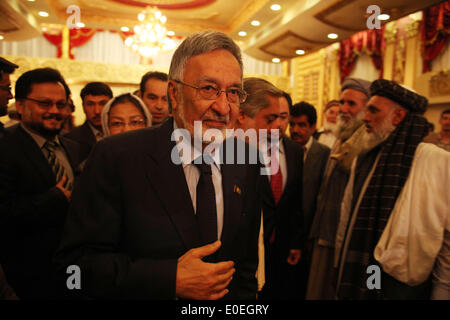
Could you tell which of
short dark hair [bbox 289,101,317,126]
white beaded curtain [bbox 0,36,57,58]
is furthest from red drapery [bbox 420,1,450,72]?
white beaded curtain [bbox 0,36,57,58]

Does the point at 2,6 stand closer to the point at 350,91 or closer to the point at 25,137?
the point at 25,137

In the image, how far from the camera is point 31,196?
1.83m

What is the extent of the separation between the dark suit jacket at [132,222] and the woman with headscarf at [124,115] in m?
0.99

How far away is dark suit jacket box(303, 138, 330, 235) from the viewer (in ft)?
9.74

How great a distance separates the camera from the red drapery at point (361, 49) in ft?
23.9

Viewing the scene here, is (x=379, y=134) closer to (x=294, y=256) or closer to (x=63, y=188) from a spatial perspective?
(x=294, y=256)

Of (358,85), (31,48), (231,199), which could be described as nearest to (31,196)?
(231,199)

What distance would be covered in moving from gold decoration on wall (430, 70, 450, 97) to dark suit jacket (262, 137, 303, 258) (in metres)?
4.74

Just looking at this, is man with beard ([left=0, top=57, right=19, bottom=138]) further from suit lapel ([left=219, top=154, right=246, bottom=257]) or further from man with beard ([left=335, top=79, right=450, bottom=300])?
man with beard ([left=335, top=79, right=450, bottom=300])

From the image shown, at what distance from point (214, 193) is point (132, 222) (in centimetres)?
33

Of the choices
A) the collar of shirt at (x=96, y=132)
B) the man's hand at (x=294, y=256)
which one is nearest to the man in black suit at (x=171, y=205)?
the man's hand at (x=294, y=256)

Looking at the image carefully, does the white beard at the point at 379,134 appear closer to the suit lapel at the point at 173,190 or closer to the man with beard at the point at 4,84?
the suit lapel at the point at 173,190
